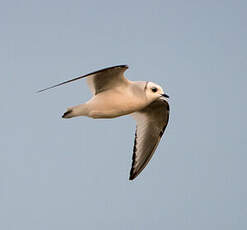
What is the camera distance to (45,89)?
595cm

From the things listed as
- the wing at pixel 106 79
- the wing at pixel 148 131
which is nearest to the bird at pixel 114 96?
the wing at pixel 106 79

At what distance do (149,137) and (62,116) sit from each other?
1948 millimetres

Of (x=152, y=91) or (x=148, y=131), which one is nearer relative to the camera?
(x=152, y=91)

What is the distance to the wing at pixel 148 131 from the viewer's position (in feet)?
29.6

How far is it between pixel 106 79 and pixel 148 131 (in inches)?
75.1

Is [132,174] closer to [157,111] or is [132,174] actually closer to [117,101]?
[157,111]

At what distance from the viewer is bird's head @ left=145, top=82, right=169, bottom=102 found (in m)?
7.77

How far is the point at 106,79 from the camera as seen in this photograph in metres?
7.68

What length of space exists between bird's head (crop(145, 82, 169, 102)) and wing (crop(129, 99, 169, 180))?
1.01 meters

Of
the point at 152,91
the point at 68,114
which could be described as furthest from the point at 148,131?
the point at 68,114

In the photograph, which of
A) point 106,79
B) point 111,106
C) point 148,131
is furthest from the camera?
point 148,131

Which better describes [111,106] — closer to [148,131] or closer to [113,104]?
[113,104]

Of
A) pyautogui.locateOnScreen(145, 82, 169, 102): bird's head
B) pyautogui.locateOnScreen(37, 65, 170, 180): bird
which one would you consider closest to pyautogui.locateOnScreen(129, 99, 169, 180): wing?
pyautogui.locateOnScreen(145, 82, 169, 102): bird's head

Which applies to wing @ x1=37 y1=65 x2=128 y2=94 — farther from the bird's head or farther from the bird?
the bird's head
